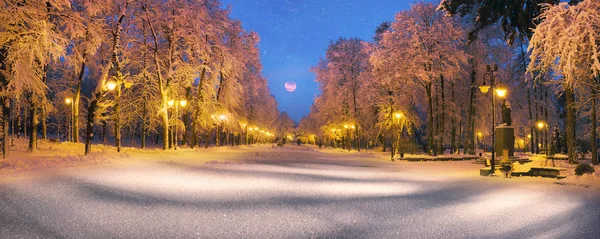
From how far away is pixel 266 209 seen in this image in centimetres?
782

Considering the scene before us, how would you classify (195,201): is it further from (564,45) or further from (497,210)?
(564,45)

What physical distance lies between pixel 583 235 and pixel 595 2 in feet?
23.5

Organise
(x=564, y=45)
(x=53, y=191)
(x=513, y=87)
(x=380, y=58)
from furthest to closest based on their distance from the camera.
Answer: (x=513, y=87) → (x=380, y=58) → (x=564, y=45) → (x=53, y=191)

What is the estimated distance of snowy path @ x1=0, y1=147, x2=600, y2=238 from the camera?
260 inches

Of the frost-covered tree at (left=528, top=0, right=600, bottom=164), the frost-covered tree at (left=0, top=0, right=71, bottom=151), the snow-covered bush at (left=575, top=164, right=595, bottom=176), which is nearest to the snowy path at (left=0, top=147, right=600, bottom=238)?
the snow-covered bush at (left=575, top=164, right=595, bottom=176)

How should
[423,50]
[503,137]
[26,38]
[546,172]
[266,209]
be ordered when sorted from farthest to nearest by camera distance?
[423,50] → [503,137] → [546,172] → [26,38] → [266,209]

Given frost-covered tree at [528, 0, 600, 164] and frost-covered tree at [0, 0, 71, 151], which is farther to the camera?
frost-covered tree at [0, 0, 71, 151]

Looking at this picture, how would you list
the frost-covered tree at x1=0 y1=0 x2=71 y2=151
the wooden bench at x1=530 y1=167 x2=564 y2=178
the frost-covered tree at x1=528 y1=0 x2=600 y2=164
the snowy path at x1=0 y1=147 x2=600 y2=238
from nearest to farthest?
1. the snowy path at x1=0 y1=147 x2=600 y2=238
2. the frost-covered tree at x1=528 y1=0 x2=600 y2=164
3. the frost-covered tree at x1=0 y1=0 x2=71 y2=151
4. the wooden bench at x1=530 y1=167 x2=564 y2=178

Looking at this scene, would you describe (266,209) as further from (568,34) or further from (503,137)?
(503,137)

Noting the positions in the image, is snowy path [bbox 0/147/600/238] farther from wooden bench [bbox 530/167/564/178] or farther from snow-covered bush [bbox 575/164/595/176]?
wooden bench [bbox 530/167/564/178]

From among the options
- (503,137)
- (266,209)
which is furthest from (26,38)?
(503,137)

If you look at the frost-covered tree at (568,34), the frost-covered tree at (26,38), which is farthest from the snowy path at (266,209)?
the frost-covered tree at (26,38)

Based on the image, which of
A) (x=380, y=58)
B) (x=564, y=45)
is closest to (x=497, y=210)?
(x=564, y=45)

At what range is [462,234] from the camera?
22.6 feet
